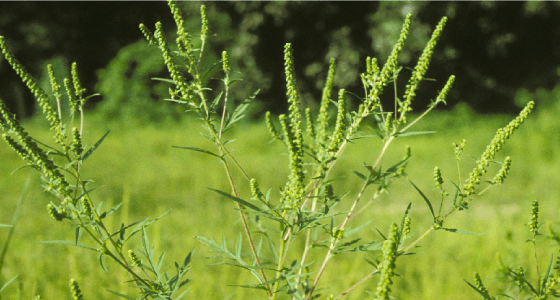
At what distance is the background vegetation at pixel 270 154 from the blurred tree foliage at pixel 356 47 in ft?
0.13

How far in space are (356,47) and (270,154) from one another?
13.8ft

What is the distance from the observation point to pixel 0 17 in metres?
14.1

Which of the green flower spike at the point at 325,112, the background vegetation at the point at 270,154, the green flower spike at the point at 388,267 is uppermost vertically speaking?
the background vegetation at the point at 270,154

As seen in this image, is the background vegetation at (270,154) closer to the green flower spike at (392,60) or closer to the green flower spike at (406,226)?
the green flower spike at (406,226)

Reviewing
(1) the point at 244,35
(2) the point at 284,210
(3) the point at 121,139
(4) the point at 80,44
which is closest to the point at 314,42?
(1) the point at 244,35

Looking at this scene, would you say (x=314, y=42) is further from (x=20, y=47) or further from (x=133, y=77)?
(x=20, y=47)

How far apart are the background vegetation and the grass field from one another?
0.8 inches

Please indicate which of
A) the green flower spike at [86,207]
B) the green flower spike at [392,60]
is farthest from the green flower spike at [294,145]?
the green flower spike at [86,207]

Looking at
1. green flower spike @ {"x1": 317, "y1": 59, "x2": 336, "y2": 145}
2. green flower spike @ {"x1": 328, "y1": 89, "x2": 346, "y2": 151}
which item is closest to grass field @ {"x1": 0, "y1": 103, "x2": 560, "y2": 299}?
green flower spike @ {"x1": 317, "y1": 59, "x2": 336, "y2": 145}

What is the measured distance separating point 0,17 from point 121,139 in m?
8.08

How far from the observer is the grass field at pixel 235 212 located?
Answer: 2.97 m

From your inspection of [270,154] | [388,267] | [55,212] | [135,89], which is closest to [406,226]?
[388,267]

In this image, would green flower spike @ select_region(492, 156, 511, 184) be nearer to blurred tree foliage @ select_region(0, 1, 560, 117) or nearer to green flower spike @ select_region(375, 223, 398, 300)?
green flower spike @ select_region(375, 223, 398, 300)

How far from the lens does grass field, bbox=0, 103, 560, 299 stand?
9.74 ft
